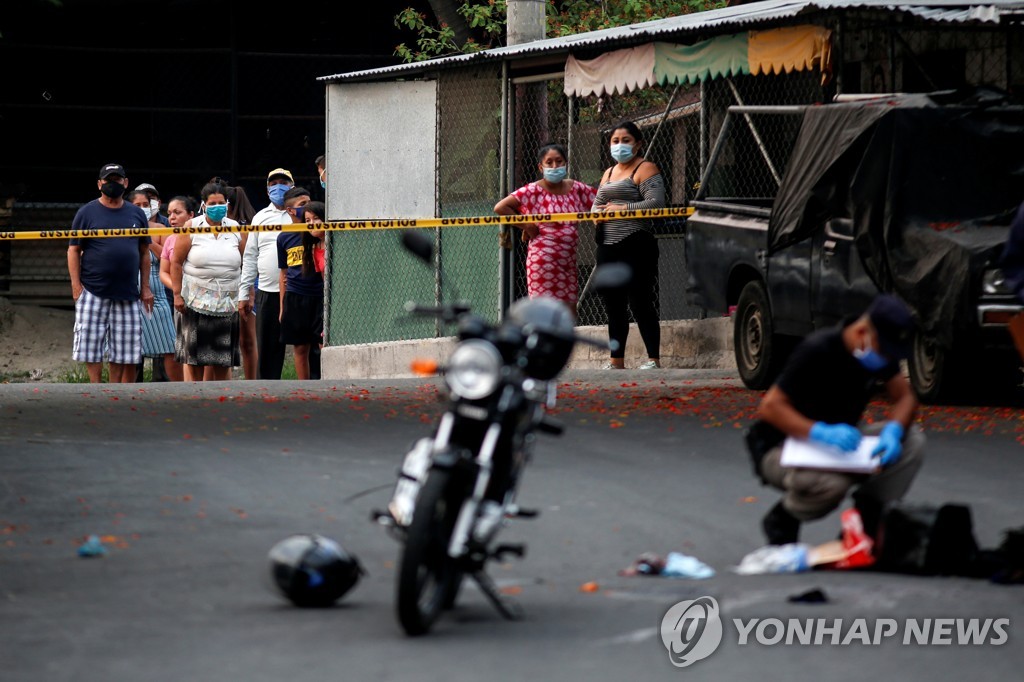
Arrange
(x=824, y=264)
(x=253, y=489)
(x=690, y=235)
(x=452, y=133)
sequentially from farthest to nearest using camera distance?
(x=452, y=133) < (x=690, y=235) < (x=824, y=264) < (x=253, y=489)

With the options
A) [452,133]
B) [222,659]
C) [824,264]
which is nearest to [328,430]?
[824,264]

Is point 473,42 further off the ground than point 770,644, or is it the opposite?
point 473,42

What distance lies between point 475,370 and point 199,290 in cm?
1082

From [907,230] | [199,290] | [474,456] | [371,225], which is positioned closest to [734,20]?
[907,230]

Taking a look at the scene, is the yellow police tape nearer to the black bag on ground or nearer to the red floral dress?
the red floral dress

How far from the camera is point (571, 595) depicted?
749 cm

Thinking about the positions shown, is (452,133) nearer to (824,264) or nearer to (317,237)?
(317,237)

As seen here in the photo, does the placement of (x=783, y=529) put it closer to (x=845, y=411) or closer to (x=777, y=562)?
(x=777, y=562)

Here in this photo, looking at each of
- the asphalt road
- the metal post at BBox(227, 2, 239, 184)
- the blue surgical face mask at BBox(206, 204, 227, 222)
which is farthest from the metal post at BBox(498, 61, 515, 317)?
the metal post at BBox(227, 2, 239, 184)

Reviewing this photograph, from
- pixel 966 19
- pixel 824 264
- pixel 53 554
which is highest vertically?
pixel 966 19

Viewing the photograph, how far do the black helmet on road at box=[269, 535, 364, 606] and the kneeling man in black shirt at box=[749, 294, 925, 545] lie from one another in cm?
182

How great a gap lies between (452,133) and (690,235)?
4.59m

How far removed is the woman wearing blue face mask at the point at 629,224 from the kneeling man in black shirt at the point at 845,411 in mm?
8556

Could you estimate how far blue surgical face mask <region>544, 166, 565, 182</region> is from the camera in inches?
662
